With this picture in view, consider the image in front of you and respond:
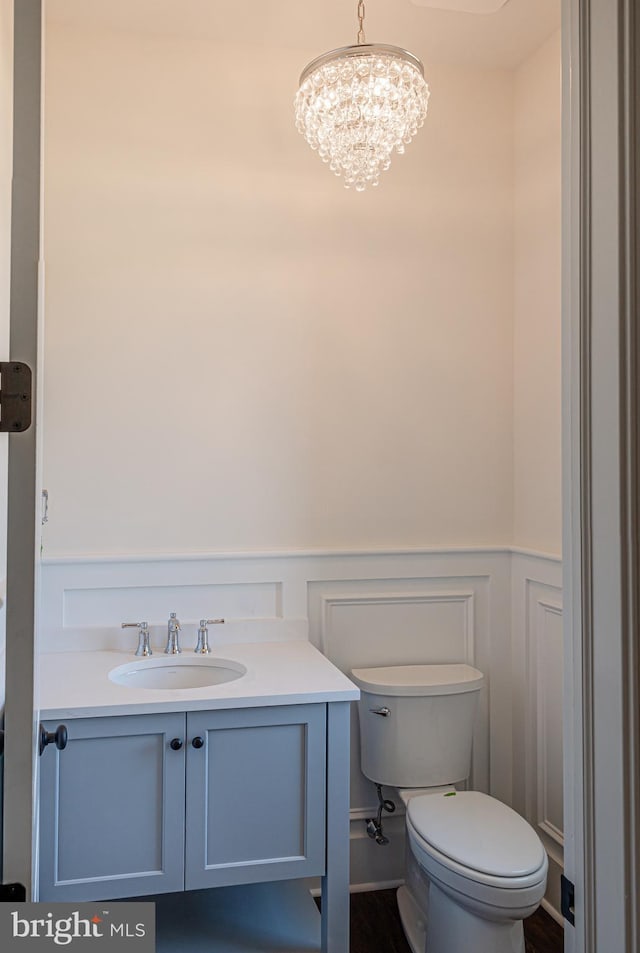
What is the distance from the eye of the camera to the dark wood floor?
209cm

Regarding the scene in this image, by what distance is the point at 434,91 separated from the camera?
2541 mm

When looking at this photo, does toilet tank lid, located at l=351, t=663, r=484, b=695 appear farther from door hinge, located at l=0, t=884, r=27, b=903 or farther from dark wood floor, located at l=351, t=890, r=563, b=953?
door hinge, located at l=0, t=884, r=27, b=903

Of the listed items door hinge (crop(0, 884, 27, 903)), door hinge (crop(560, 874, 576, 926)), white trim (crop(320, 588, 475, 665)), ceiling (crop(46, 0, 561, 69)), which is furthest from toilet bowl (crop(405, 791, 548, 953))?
ceiling (crop(46, 0, 561, 69))

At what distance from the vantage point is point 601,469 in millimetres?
783

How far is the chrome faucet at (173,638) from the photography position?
2.20 metres

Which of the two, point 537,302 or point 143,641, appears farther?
point 537,302

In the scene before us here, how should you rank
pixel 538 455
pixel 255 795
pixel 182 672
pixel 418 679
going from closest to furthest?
pixel 255 795 < pixel 182 672 < pixel 418 679 < pixel 538 455

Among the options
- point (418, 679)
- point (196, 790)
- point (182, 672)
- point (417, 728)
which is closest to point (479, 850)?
point (417, 728)

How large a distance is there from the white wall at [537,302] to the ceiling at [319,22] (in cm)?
15

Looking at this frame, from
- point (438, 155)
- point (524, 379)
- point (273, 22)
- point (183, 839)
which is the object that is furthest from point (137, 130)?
point (183, 839)

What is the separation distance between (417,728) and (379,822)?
1.20ft

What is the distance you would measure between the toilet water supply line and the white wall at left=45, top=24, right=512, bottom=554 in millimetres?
844

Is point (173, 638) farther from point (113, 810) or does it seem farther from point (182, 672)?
point (113, 810)

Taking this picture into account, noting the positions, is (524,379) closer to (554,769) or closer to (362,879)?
(554,769)
